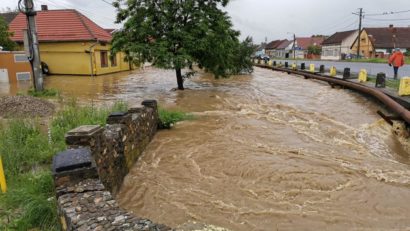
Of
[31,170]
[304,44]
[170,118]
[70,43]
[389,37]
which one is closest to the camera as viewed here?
[31,170]

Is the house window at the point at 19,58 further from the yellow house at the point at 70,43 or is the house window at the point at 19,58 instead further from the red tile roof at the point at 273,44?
the red tile roof at the point at 273,44

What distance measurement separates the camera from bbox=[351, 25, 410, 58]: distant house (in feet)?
202

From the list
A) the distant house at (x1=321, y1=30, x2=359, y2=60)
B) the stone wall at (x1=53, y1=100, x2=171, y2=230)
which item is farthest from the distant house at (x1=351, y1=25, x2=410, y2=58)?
the stone wall at (x1=53, y1=100, x2=171, y2=230)

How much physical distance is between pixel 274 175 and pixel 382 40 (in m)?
67.8

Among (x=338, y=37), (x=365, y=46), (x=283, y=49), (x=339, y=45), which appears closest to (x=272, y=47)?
(x=283, y=49)

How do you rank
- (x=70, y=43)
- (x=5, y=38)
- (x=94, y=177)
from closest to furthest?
1. (x=94, y=177)
2. (x=5, y=38)
3. (x=70, y=43)

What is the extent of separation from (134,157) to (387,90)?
1130cm

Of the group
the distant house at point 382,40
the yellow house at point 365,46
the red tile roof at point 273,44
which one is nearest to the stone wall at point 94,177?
the distant house at point 382,40

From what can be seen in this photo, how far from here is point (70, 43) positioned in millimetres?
24688

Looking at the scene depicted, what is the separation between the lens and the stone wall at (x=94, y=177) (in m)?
3.06

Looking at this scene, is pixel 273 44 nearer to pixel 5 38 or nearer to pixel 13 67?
pixel 5 38

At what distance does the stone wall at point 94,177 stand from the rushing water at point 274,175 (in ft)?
1.78

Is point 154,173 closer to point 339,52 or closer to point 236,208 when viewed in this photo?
point 236,208

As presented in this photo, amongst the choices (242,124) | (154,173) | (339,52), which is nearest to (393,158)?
(242,124)
